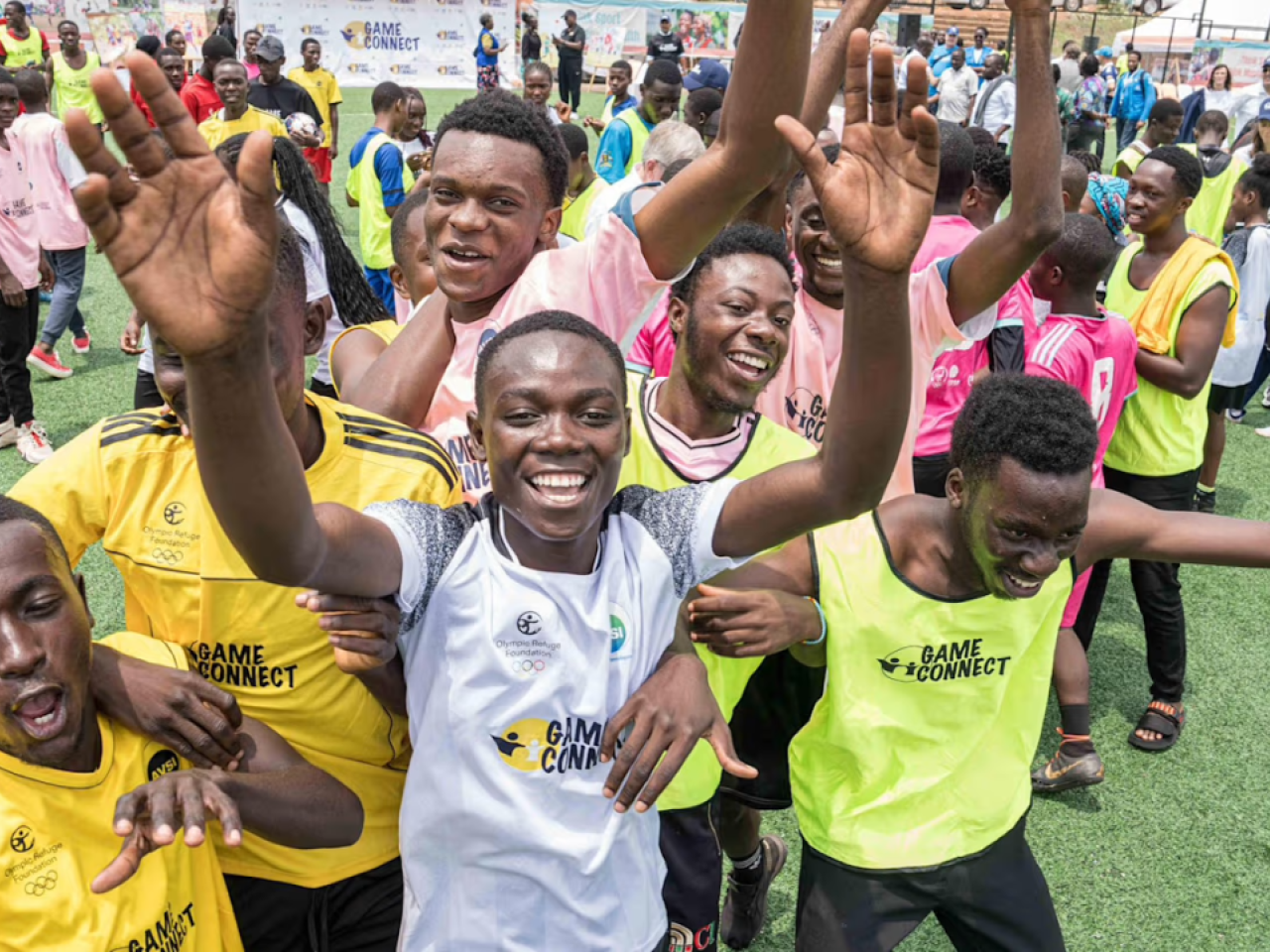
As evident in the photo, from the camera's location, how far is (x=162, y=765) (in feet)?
6.68

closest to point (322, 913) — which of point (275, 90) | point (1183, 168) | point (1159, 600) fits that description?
point (1159, 600)

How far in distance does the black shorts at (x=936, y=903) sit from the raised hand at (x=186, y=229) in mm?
1861

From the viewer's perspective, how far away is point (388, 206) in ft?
26.7

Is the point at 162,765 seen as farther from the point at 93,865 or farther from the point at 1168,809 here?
the point at 1168,809

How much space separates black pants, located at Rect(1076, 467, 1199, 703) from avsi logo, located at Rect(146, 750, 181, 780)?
3.74 metres

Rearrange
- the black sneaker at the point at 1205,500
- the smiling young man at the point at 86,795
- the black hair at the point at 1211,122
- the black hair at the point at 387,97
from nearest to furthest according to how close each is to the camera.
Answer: the smiling young man at the point at 86,795, the black sneaker at the point at 1205,500, the black hair at the point at 387,97, the black hair at the point at 1211,122

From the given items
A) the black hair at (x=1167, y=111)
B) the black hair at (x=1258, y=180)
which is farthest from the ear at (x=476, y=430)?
the black hair at (x=1167, y=111)

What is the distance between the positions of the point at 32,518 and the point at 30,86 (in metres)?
7.14

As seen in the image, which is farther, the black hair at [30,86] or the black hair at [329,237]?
the black hair at [30,86]

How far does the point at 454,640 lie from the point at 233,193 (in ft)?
2.73

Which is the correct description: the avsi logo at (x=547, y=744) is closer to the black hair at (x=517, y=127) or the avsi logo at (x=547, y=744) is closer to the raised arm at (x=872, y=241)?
the raised arm at (x=872, y=241)

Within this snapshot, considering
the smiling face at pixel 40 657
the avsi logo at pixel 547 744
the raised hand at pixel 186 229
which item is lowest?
the avsi logo at pixel 547 744

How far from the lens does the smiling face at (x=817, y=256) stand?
11.2 feet

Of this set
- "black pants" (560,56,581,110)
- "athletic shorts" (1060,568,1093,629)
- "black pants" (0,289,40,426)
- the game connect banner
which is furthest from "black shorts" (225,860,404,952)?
the game connect banner
